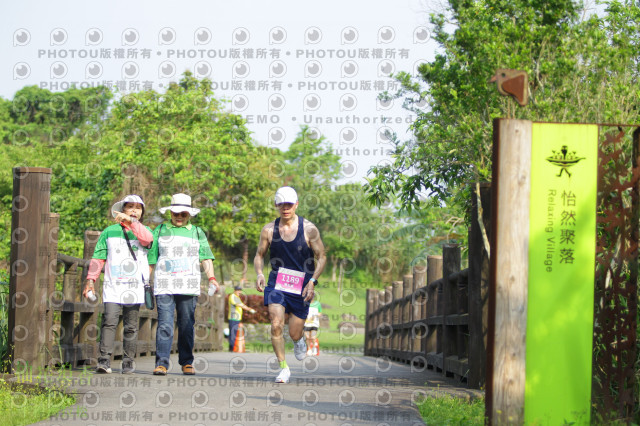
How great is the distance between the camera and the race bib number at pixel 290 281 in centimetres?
859

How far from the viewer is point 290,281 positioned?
8.62 meters

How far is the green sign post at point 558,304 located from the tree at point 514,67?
9.18 feet

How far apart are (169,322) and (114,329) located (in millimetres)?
540

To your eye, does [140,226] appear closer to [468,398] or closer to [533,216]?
[468,398]

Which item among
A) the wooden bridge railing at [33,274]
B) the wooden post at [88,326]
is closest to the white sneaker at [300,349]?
the wooden bridge railing at [33,274]

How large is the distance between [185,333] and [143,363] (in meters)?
2.45

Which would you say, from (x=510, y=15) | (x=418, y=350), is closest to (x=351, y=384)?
(x=510, y=15)

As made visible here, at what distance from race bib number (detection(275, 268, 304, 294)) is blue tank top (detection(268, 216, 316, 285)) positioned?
47mm

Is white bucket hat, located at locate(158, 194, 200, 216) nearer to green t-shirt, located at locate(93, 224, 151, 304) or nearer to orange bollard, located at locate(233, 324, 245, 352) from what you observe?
green t-shirt, located at locate(93, 224, 151, 304)

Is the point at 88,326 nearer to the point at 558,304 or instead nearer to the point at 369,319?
the point at 558,304

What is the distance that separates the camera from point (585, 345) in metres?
5.05

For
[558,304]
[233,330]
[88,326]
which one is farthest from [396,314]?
[558,304]

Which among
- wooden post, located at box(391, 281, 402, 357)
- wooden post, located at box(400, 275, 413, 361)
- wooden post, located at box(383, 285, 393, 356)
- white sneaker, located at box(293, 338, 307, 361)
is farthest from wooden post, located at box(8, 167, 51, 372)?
wooden post, located at box(383, 285, 393, 356)

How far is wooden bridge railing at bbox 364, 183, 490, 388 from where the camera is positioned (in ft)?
25.8
